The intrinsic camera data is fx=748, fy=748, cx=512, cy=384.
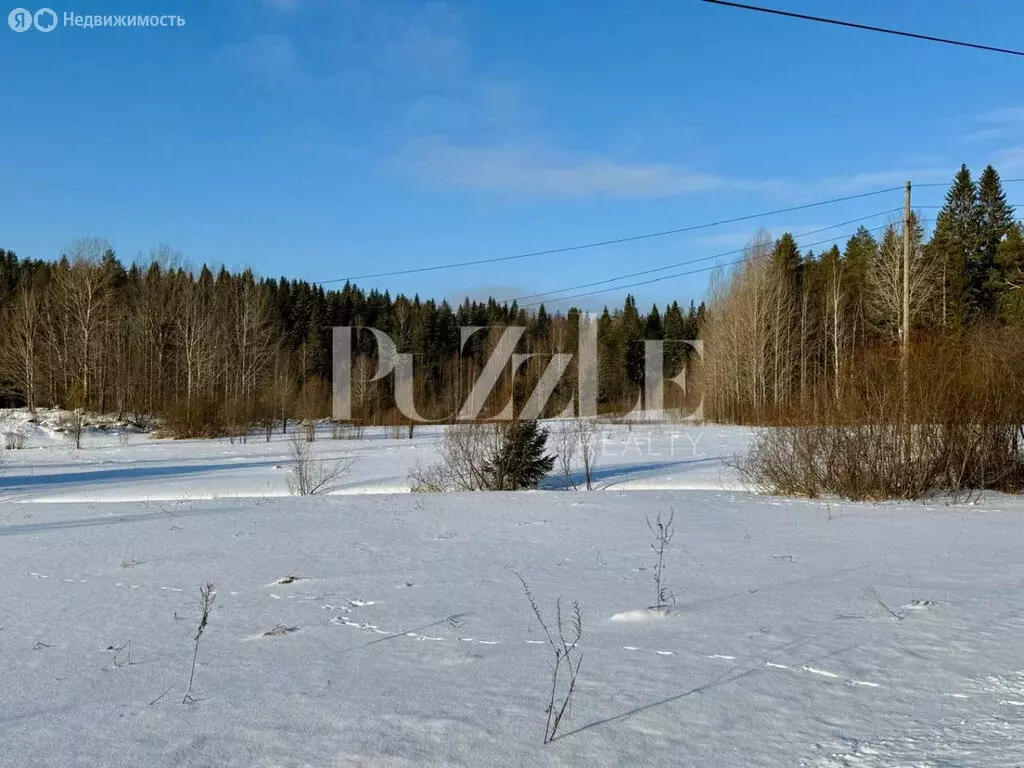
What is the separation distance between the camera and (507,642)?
14.4 feet

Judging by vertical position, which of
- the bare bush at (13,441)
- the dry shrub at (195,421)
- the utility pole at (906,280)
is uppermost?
the utility pole at (906,280)

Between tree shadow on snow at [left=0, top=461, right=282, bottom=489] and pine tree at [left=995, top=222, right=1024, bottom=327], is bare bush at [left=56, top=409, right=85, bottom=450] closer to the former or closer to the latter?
tree shadow on snow at [left=0, top=461, right=282, bottom=489]

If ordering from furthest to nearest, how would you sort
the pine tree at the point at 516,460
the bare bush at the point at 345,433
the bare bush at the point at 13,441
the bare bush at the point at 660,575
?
the bare bush at the point at 345,433, the bare bush at the point at 13,441, the pine tree at the point at 516,460, the bare bush at the point at 660,575

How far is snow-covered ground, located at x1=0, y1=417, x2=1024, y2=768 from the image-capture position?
3.01 metres

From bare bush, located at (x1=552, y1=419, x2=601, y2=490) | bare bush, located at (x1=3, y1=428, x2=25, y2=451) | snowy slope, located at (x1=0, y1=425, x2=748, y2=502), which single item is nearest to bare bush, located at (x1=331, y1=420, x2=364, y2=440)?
snowy slope, located at (x1=0, y1=425, x2=748, y2=502)

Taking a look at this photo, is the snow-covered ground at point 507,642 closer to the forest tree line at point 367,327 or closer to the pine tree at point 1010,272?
the forest tree line at point 367,327

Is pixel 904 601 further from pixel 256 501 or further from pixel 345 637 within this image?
pixel 256 501

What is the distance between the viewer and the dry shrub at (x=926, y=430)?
11508mm

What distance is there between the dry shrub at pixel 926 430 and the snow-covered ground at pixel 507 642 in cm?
167

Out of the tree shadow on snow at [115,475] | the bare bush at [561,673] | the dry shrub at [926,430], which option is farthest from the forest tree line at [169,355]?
the bare bush at [561,673]

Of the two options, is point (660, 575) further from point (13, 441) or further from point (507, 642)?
point (13, 441)

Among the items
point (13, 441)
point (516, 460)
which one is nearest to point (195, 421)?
point (13, 441)

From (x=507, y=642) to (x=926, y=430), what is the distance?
9.47 meters

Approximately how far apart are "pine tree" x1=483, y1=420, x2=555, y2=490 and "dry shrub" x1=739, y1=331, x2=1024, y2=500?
509 centimetres
